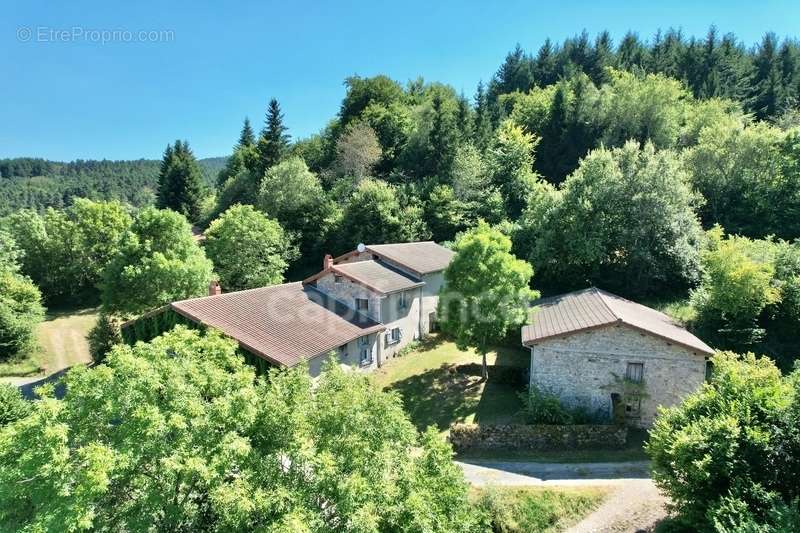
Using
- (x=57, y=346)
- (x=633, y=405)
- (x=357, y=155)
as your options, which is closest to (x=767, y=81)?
(x=357, y=155)

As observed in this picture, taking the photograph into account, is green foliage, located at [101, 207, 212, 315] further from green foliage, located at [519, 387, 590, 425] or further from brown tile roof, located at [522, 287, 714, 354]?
green foliage, located at [519, 387, 590, 425]

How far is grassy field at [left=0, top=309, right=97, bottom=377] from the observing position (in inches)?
1471

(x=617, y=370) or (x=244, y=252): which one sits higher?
(x=244, y=252)

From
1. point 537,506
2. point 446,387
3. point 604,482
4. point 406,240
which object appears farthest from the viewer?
point 406,240

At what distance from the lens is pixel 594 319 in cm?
2395

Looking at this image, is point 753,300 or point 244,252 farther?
point 244,252

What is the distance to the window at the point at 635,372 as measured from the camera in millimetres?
23047

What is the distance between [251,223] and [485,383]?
2636 cm

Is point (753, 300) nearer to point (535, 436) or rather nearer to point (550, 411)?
point (550, 411)

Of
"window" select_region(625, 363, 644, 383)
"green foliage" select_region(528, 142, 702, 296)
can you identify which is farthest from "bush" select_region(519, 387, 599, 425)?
"green foliage" select_region(528, 142, 702, 296)

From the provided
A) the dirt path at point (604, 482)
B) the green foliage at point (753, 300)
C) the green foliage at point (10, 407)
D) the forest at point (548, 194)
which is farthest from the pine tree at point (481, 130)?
Result: the green foliage at point (10, 407)

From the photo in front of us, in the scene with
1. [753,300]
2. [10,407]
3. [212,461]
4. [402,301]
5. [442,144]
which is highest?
[442,144]

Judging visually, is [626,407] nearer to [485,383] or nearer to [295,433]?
[485,383]

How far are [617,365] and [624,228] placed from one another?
16.1 meters
